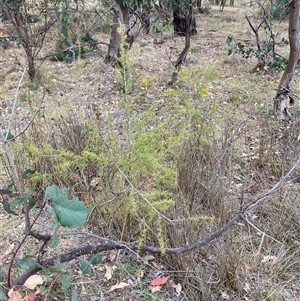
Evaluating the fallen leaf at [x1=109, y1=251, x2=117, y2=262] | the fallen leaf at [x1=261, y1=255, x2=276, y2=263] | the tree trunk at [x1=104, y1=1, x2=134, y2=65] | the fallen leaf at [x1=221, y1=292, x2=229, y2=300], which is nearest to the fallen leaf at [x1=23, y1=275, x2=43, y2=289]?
the fallen leaf at [x1=109, y1=251, x2=117, y2=262]

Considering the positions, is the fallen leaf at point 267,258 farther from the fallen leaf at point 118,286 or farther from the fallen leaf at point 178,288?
the fallen leaf at point 118,286

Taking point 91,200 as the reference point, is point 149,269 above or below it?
below

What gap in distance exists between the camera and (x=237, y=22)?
8883 millimetres

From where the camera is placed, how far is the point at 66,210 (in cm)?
106

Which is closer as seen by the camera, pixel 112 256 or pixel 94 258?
pixel 94 258

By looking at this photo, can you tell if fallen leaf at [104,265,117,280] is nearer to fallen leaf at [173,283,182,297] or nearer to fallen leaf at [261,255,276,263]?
fallen leaf at [173,283,182,297]

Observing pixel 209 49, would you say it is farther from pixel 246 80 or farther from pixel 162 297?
pixel 162 297

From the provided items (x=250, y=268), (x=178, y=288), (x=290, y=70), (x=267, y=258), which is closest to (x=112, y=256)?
(x=178, y=288)

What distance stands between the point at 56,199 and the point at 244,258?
39.5 inches

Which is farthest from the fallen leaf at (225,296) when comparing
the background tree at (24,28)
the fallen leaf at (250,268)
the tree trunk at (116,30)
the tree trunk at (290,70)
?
the background tree at (24,28)

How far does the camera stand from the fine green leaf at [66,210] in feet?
3.45

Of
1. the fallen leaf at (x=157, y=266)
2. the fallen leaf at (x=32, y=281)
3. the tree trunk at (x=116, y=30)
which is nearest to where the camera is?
the fallen leaf at (x=32, y=281)

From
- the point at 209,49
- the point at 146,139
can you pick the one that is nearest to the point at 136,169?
the point at 146,139

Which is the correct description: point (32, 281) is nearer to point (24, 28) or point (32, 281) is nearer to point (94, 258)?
point (94, 258)
